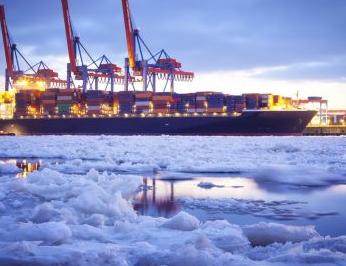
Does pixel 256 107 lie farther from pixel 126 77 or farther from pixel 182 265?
pixel 182 265

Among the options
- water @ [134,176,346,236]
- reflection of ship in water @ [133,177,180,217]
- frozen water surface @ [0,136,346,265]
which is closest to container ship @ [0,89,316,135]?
frozen water surface @ [0,136,346,265]

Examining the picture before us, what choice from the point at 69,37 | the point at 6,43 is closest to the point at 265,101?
the point at 69,37

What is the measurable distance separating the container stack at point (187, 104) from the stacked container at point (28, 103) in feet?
66.4

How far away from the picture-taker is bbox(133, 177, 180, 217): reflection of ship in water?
16.8ft

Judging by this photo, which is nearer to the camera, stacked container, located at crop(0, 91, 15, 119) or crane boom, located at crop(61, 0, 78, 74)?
crane boom, located at crop(61, 0, 78, 74)

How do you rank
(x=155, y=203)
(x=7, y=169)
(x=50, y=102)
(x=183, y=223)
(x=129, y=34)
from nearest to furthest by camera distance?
(x=183, y=223) → (x=155, y=203) → (x=7, y=169) → (x=50, y=102) → (x=129, y=34)

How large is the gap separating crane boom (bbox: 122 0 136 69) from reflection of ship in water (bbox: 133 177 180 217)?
52.9 m

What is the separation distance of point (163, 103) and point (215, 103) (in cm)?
658

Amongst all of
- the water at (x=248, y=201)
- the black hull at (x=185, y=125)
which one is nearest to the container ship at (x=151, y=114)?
the black hull at (x=185, y=125)

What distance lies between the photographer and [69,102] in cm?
5712

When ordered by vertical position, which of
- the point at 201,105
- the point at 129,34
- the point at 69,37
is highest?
the point at 69,37

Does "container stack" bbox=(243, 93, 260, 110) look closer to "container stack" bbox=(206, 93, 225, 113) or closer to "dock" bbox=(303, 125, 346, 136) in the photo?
Result: "container stack" bbox=(206, 93, 225, 113)

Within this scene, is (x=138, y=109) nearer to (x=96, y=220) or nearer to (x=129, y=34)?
(x=129, y=34)

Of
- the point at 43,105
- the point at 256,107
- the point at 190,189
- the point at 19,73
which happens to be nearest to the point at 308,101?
the point at 256,107
